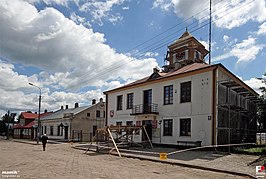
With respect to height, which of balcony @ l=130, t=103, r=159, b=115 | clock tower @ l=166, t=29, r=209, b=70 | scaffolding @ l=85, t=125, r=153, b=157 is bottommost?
scaffolding @ l=85, t=125, r=153, b=157

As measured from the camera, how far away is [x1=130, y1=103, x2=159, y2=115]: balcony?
2629 cm

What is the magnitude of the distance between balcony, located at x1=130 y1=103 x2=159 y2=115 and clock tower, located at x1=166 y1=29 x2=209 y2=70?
6901 millimetres

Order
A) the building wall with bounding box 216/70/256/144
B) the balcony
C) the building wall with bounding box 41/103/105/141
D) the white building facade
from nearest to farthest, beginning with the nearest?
the white building facade, the building wall with bounding box 216/70/256/144, the balcony, the building wall with bounding box 41/103/105/141

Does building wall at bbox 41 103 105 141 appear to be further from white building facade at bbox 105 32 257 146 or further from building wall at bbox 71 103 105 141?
white building facade at bbox 105 32 257 146

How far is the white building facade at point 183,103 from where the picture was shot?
2134 centimetres

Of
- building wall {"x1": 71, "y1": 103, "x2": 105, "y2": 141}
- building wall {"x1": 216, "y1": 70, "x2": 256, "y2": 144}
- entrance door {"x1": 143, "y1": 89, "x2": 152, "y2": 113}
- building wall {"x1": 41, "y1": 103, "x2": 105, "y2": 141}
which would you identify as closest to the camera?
building wall {"x1": 216, "y1": 70, "x2": 256, "y2": 144}

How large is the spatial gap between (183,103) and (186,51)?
36.6 ft

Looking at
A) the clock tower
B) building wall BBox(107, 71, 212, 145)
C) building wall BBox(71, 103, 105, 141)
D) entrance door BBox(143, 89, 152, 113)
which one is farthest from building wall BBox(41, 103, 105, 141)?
entrance door BBox(143, 89, 152, 113)

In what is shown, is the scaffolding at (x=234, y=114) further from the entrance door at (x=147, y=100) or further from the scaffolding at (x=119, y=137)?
the entrance door at (x=147, y=100)

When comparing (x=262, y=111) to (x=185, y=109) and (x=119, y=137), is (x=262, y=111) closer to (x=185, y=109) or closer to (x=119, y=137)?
(x=185, y=109)

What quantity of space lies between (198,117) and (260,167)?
377 inches

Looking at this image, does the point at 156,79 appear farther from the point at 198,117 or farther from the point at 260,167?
the point at 260,167

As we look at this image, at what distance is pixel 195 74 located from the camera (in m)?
22.8

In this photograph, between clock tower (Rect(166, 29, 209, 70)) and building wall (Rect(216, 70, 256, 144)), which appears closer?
building wall (Rect(216, 70, 256, 144))
